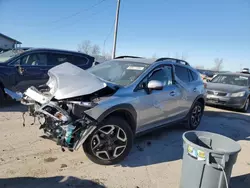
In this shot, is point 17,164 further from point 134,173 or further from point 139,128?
point 139,128

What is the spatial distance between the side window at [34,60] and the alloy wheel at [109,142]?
16.3 feet

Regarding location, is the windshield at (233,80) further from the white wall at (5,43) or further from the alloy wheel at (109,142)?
the white wall at (5,43)

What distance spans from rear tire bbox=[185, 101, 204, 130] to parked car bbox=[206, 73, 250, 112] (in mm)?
3531

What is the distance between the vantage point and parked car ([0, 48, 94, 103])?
6875 millimetres

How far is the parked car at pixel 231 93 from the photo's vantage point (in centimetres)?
941

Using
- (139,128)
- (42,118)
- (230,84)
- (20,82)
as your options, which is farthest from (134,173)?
(230,84)

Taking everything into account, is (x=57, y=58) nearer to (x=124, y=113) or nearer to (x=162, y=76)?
(x=162, y=76)

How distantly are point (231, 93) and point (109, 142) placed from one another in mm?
7459

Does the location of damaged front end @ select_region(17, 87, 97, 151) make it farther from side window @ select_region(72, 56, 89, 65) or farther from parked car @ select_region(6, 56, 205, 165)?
side window @ select_region(72, 56, 89, 65)

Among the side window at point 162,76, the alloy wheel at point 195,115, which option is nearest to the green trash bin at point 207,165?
the side window at point 162,76

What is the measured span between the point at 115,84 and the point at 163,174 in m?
1.67

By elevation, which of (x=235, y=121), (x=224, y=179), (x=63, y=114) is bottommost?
(x=235, y=121)

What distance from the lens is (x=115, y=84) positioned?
397 centimetres

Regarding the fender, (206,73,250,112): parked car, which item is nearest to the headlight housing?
(206,73,250,112): parked car
